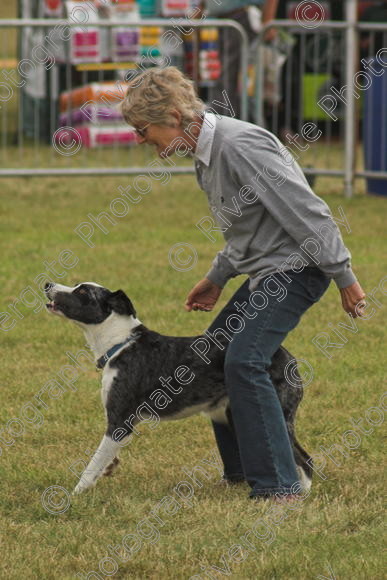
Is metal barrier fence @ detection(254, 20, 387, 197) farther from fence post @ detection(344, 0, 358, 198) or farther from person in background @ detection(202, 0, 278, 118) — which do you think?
person in background @ detection(202, 0, 278, 118)

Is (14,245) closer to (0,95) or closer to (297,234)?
(297,234)

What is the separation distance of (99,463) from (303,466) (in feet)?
2.53

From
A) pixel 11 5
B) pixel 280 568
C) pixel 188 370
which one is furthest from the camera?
pixel 11 5

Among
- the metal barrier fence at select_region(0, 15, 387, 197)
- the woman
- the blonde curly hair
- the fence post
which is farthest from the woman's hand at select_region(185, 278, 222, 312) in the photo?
the fence post

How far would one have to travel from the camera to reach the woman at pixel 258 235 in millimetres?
4102

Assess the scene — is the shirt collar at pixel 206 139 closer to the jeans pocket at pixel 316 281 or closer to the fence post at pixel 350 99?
the jeans pocket at pixel 316 281

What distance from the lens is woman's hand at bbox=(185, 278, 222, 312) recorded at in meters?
4.69

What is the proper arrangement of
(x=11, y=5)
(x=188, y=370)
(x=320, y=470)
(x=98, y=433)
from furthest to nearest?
1. (x=11, y=5)
2. (x=98, y=433)
3. (x=320, y=470)
4. (x=188, y=370)

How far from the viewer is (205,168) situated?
423 cm

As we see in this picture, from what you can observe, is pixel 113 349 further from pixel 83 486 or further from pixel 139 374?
pixel 83 486

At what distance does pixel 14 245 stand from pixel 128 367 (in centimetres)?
514

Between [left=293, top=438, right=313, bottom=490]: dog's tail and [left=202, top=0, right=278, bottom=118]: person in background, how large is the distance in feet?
29.1

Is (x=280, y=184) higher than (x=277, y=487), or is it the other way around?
(x=280, y=184)

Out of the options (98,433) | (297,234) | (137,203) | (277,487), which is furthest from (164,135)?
(137,203)
